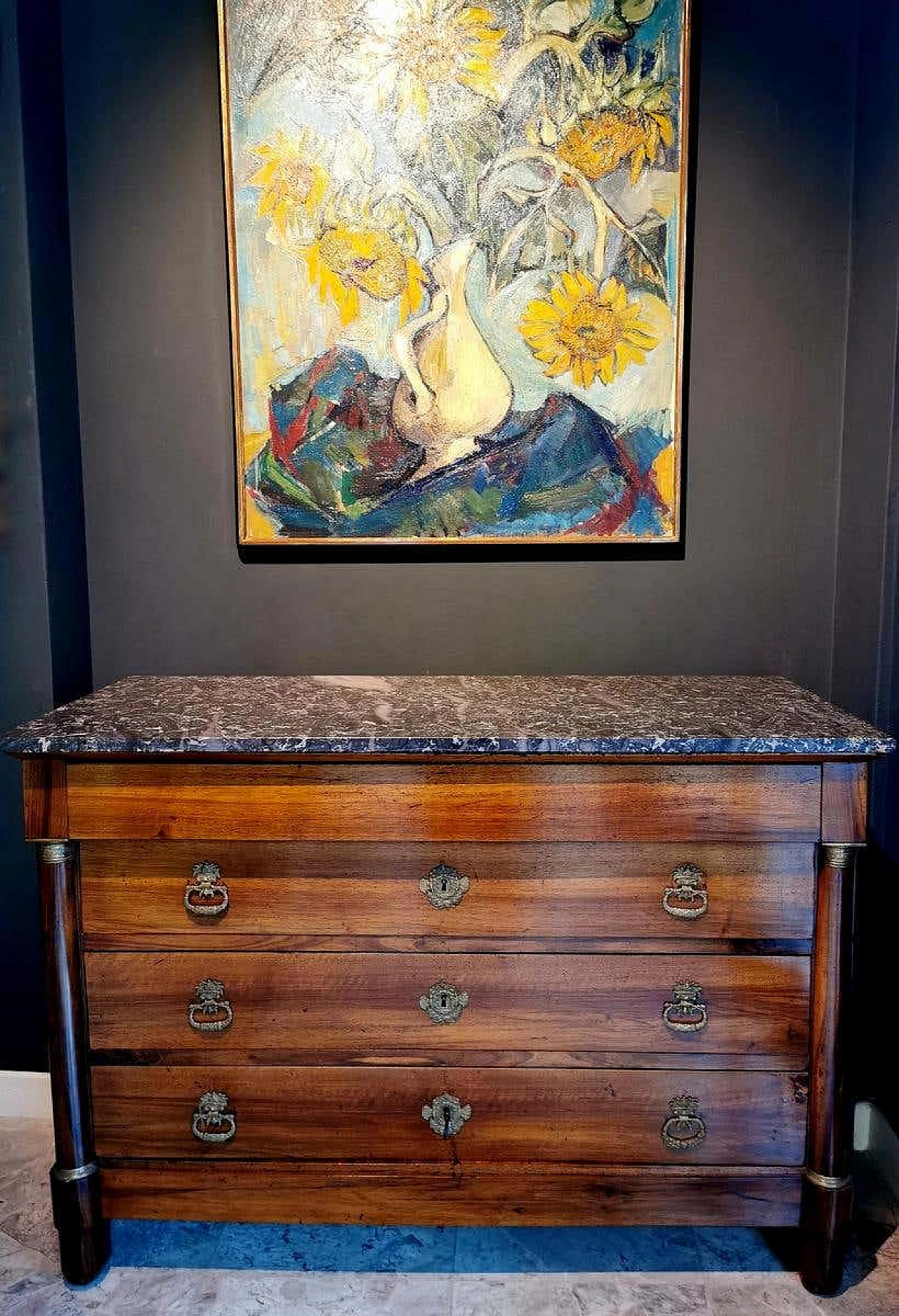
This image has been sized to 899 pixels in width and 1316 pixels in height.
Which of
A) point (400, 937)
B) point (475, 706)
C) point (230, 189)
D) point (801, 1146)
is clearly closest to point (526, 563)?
point (475, 706)

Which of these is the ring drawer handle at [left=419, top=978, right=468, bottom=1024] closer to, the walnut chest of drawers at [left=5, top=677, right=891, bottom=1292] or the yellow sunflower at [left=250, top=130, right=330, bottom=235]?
the walnut chest of drawers at [left=5, top=677, right=891, bottom=1292]

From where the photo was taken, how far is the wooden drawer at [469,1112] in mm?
1572

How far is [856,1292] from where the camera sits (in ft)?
5.33

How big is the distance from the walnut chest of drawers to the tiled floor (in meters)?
0.10

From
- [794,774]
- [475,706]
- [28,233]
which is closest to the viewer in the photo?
[794,774]

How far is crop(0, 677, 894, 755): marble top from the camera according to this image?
1462mm

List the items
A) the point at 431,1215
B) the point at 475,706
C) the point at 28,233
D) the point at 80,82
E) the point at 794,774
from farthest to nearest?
the point at 80,82
the point at 28,233
the point at 475,706
the point at 431,1215
the point at 794,774

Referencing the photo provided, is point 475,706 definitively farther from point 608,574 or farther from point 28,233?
point 28,233

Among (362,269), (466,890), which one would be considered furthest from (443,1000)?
(362,269)

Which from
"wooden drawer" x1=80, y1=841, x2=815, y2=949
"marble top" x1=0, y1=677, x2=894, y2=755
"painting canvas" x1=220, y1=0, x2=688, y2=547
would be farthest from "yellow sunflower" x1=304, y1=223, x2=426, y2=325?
"wooden drawer" x1=80, y1=841, x2=815, y2=949

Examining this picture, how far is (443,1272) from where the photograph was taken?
66.6 inches

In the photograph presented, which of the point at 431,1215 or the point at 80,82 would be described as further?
the point at 80,82

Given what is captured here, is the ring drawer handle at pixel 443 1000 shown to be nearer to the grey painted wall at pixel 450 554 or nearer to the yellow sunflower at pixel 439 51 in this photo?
the grey painted wall at pixel 450 554

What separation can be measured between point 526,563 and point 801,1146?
134 centimetres
